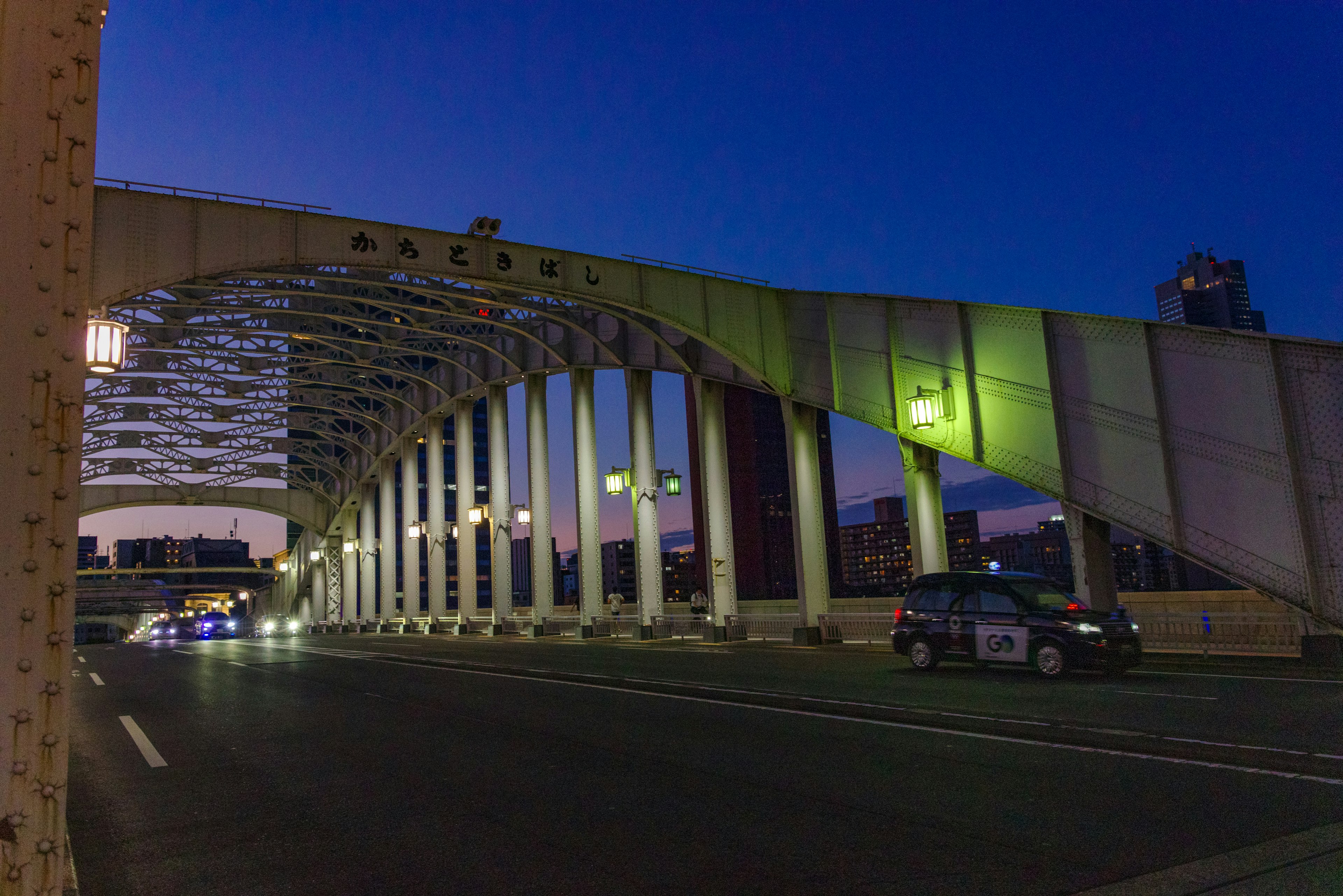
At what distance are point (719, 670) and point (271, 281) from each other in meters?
23.4

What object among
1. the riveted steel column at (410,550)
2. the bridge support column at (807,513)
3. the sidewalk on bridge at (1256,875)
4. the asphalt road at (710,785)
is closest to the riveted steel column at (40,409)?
the asphalt road at (710,785)

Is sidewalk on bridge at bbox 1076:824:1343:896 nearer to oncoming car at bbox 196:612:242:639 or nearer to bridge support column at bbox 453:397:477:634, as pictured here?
bridge support column at bbox 453:397:477:634

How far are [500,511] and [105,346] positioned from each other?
85.6 feet

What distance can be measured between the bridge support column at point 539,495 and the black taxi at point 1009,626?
23.7 metres

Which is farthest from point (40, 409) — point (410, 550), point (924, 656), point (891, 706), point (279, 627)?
point (279, 627)

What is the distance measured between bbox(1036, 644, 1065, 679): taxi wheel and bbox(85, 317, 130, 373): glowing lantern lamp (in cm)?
1653

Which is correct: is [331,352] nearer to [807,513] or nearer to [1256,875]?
[807,513]

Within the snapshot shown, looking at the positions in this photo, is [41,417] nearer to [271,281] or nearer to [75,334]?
[75,334]

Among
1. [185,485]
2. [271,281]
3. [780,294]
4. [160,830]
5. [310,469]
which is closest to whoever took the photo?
[160,830]

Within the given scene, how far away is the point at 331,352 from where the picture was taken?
42.5 meters

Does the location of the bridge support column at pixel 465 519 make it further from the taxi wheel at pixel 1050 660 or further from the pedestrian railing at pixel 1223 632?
the taxi wheel at pixel 1050 660

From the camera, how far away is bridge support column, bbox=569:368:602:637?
34.7 metres

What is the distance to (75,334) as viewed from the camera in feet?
10.3

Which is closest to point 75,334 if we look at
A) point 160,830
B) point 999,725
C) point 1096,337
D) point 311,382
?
point 160,830
